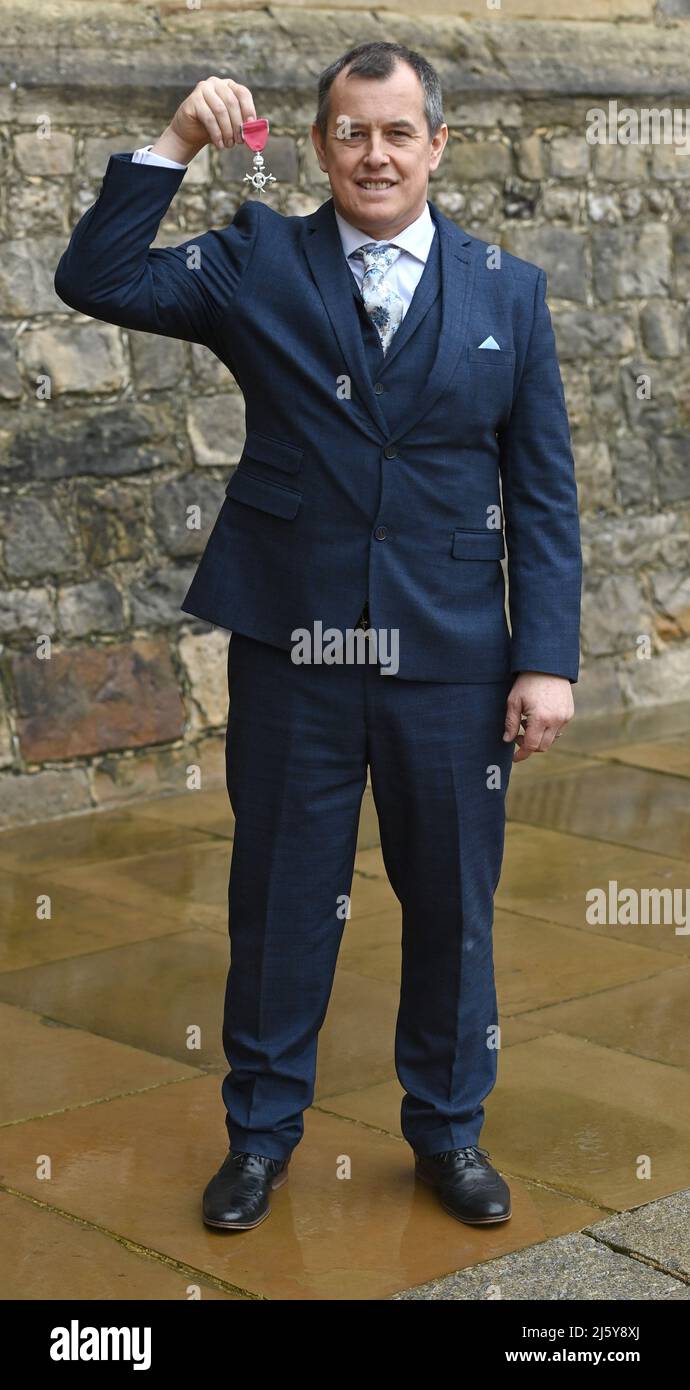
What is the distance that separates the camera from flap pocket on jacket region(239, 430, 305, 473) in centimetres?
309

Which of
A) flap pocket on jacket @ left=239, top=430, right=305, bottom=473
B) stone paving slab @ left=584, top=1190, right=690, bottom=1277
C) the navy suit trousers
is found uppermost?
flap pocket on jacket @ left=239, top=430, right=305, bottom=473

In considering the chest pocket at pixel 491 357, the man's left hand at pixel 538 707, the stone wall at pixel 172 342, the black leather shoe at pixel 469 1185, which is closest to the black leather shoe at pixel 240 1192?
the black leather shoe at pixel 469 1185

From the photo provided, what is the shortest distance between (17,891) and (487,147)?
135 inches

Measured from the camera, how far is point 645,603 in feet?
24.7

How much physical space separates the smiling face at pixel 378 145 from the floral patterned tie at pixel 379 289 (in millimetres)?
51

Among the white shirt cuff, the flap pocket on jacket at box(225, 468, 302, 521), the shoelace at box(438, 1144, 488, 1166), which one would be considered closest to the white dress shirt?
the white shirt cuff

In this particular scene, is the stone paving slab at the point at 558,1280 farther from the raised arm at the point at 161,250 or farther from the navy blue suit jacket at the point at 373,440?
the raised arm at the point at 161,250

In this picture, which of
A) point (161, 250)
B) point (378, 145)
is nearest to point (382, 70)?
point (378, 145)


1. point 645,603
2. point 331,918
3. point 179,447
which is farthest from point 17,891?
point 645,603

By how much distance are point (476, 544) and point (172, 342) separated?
3204 mm

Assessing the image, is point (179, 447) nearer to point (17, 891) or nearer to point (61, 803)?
point (61, 803)

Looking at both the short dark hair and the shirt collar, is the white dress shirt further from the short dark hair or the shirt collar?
the short dark hair

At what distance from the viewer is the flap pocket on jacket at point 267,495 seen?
3.10 meters

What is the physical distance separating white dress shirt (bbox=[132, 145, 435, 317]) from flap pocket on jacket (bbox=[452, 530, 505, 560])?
0.37 m
